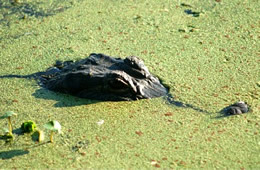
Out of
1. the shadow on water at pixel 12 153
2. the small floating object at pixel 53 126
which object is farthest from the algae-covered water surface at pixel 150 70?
the small floating object at pixel 53 126

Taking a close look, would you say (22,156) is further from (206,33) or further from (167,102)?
(206,33)

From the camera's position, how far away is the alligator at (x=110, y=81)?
10.2 feet

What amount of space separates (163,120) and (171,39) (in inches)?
39.1

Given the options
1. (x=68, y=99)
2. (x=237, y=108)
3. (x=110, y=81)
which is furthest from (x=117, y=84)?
(x=237, y=108)

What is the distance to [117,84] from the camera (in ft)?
10.1

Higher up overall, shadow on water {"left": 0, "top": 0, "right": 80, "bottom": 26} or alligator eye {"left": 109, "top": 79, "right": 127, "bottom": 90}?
shadow on water {"left": 0, "top": 0, "right": 80, "bottom": 26}

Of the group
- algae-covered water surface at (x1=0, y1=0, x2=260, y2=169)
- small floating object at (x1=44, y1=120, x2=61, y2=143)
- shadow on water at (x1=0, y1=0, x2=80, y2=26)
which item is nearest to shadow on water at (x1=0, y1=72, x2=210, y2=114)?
algae-covered water surface at (x1=0, y1=0, x2=260, y2=169)

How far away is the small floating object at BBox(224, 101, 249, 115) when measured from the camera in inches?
116

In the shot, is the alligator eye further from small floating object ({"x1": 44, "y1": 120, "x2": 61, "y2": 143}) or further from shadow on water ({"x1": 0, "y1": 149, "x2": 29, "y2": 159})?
shadow on water ({"x1": 0, "y1": 149, "x2": 29, "y2": 159})

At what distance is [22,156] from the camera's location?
8.81 ft

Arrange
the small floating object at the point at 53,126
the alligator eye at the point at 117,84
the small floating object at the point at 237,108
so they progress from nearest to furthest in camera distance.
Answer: the small floating object at the point at 53,126
the small floating object at the point at 237,108
the alligator eye at the point at 117,84

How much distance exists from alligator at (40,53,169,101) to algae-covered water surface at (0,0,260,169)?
0.05 meters

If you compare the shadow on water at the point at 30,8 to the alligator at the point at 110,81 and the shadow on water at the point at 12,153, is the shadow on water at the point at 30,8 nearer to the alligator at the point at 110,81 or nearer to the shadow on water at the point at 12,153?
the alligator at the point at 110,81

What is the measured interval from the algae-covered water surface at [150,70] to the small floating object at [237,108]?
3cm
